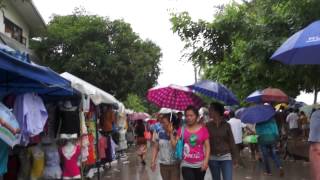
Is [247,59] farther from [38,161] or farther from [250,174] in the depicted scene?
[38,161]

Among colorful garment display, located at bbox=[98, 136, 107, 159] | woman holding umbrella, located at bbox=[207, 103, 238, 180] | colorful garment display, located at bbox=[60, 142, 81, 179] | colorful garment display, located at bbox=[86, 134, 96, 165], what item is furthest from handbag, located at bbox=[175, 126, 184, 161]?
colorful garment display, located at bbox=[98, 136, 107, 159]

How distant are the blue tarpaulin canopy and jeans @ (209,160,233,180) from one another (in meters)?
2.72

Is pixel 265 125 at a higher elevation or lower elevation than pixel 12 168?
higher

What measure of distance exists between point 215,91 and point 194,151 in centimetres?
169

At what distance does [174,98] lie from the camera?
34.5 ft

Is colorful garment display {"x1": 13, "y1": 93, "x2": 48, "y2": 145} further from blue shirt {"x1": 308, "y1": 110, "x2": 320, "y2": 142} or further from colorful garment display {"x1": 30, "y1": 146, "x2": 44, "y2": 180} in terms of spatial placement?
blue shirt {"x1": 308, "y1": 110, "x2": 320, "y2": 142}

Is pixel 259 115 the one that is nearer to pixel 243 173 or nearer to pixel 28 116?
pixel 243 173

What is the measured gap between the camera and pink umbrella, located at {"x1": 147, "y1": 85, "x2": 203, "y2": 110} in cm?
1044

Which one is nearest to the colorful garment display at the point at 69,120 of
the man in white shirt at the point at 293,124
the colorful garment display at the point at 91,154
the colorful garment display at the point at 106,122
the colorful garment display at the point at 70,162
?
the colorful garment display at the point at 70,162

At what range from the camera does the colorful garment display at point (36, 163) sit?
9516 mm

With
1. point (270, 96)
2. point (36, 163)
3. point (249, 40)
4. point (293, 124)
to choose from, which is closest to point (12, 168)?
point (36, 163)

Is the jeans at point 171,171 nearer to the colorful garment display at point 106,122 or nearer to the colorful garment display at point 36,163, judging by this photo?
the colorful garment display at point 36,163

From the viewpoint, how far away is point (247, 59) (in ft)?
52.7

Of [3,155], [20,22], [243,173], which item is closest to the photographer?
[3,155]
